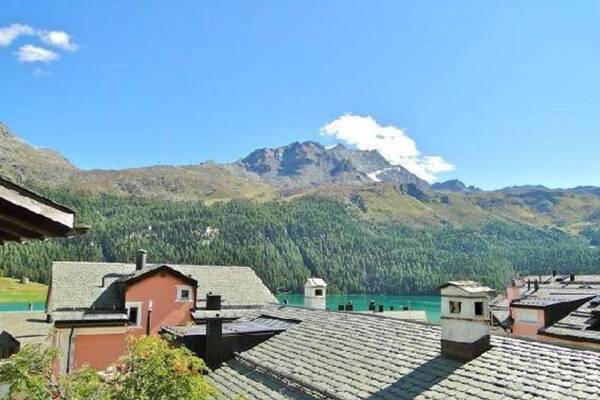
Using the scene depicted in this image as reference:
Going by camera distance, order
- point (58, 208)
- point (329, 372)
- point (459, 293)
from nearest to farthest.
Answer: point (58, 208)
point (459, 293)
point (329, 372)

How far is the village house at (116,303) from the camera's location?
2638 cm

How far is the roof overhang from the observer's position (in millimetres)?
3602

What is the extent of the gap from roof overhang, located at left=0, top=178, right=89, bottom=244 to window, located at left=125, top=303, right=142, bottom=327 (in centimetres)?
2699

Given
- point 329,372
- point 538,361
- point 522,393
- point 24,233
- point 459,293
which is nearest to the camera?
point 24,233

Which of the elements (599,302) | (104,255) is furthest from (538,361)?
(104,255)

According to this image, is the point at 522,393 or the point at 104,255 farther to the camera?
the point at 104,255

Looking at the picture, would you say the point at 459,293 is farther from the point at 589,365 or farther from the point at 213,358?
the point at 213,358

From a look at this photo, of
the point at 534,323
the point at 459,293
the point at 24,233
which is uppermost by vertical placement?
the point at 24,233

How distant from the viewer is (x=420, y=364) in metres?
11.9

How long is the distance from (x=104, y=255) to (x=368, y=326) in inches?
7022

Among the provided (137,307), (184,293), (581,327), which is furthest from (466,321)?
(184,293)

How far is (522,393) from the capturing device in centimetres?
938

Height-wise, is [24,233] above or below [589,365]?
above

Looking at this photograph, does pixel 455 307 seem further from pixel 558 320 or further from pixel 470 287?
pixel 558 320
